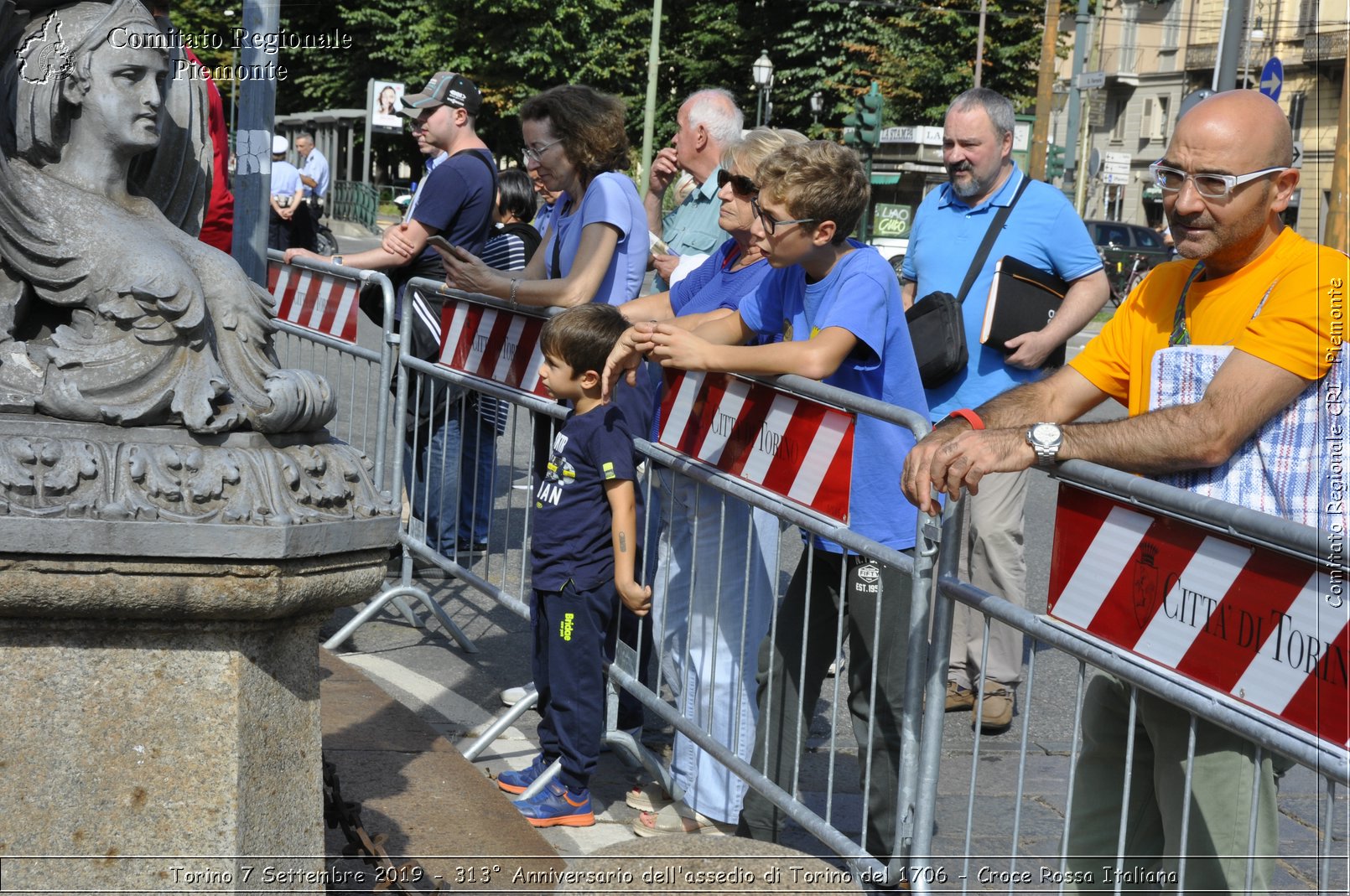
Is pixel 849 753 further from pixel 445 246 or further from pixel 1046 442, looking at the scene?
pixel 445 246

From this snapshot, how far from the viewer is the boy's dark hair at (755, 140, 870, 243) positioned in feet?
12.4

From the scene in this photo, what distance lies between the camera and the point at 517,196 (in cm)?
962

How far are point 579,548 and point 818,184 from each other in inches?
47.1

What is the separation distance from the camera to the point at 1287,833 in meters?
3.12

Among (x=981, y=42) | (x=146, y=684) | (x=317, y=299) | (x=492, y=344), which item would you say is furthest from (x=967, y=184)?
(x=981, y=42)

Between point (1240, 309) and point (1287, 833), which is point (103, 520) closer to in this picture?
point (1240, 309)

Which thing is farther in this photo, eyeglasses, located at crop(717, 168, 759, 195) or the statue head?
eyeglasses, located at crop(717, 168, 759, 195)

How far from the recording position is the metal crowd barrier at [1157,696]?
2.24 metres

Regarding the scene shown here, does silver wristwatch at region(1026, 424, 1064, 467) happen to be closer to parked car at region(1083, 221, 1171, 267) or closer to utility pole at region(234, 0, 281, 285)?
utility pole at region(234, 0, 281, 285)

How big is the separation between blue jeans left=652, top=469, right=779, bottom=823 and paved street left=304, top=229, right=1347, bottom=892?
0.77 feet

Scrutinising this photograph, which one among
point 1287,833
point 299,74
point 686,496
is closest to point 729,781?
point 686,496

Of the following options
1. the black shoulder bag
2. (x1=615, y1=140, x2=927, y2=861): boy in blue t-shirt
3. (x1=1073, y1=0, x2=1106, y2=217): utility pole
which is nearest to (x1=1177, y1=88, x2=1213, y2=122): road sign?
the black shoulder bag

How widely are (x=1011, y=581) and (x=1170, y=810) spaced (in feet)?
9.21

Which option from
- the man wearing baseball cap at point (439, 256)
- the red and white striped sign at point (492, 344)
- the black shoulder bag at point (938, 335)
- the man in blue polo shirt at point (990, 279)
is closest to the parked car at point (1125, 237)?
the man wearing baseball cap at point (439, 256)
